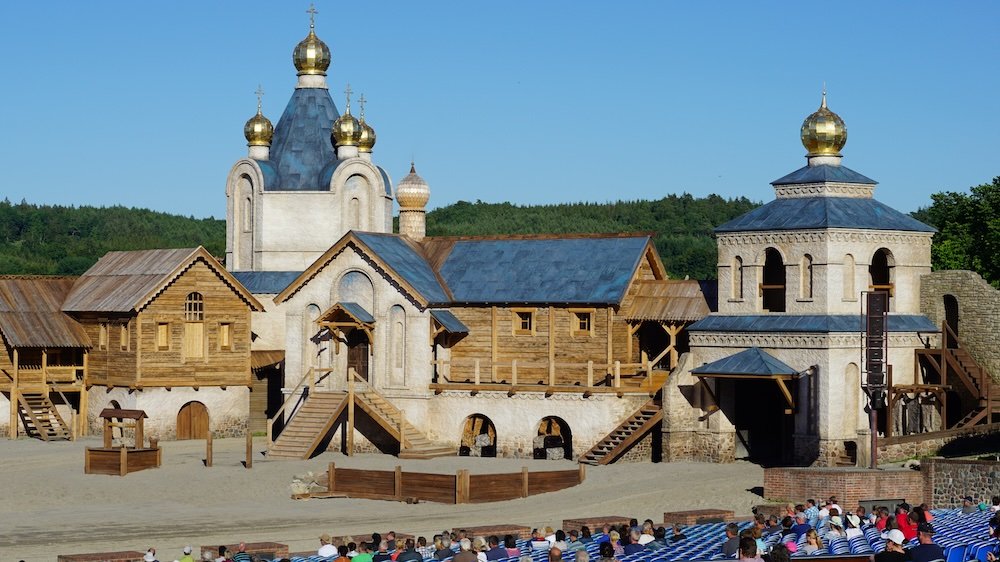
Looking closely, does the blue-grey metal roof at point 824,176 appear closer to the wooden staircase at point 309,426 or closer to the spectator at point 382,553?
the wooden staircase at point 309,426

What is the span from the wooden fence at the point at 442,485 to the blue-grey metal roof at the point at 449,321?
8.96 m

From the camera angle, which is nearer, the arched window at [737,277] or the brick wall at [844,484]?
the brick wall at [844,484]

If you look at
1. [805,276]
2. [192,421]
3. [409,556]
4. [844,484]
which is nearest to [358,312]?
[192,421]

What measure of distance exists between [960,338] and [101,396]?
86.3 ft

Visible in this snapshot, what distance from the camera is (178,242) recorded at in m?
132

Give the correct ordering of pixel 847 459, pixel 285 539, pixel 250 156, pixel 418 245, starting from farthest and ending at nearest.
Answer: pixel 250 156 < pixel 418 245 < pixel 847 459 < pixel 285 539

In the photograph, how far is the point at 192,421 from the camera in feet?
190

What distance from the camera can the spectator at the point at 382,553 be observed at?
28.5 metres

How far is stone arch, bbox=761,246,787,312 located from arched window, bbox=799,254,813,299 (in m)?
1.03

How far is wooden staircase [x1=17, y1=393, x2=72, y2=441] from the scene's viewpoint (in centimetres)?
5681

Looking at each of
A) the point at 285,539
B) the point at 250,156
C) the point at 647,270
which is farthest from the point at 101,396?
the point at 285,539

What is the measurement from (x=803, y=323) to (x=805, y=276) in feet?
4.93

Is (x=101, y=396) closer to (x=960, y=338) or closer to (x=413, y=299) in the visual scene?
(x=413, y=299)

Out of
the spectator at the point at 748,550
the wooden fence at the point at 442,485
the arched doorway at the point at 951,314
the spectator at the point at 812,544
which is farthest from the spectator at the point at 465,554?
the arched doorway at the point at 951,314
